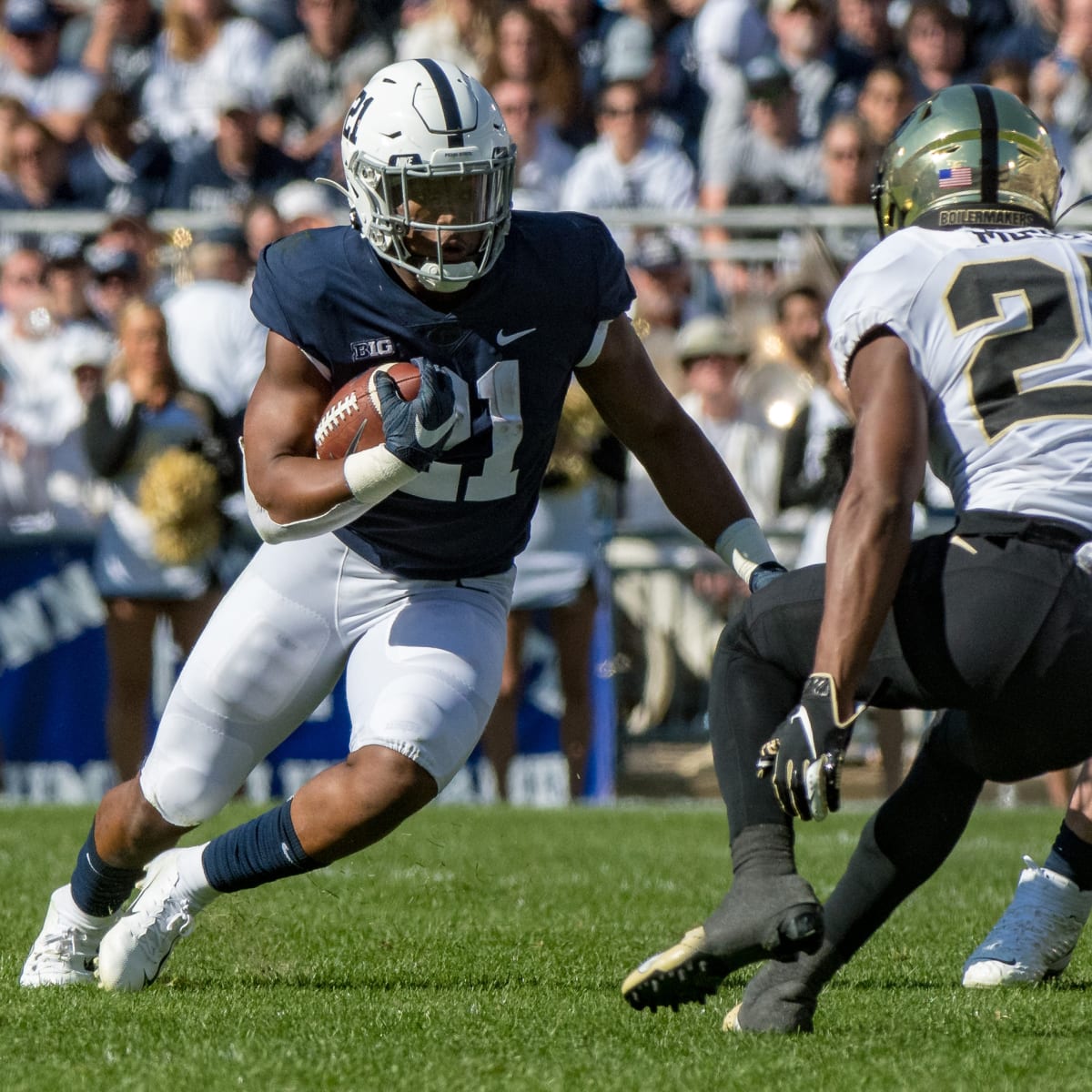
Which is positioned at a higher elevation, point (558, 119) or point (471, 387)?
point (558, 119)

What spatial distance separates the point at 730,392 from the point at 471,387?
5.19m

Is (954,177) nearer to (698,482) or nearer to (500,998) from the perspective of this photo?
(698,482)

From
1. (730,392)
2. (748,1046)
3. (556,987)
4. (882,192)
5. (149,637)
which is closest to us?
(748,1046)

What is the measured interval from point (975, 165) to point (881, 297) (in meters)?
0.41

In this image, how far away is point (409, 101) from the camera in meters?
3.88

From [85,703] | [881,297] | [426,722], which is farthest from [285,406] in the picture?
[85,703]

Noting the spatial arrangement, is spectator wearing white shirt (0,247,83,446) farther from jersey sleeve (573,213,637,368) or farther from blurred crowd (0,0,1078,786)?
jersey sleeve (573,213,637,368)

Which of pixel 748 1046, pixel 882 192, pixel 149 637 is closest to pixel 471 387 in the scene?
pixel 882 192

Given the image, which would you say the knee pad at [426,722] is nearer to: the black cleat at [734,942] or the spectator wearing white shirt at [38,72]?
the black cleat at [734,942]

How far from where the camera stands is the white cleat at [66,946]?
4148 millimetres

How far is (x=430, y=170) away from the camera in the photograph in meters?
3.81

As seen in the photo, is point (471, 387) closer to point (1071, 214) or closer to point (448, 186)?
point (448, 186)

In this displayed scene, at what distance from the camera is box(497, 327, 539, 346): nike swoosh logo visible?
3922 mm

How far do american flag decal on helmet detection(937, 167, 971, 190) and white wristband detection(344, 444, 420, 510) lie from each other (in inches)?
43.2
